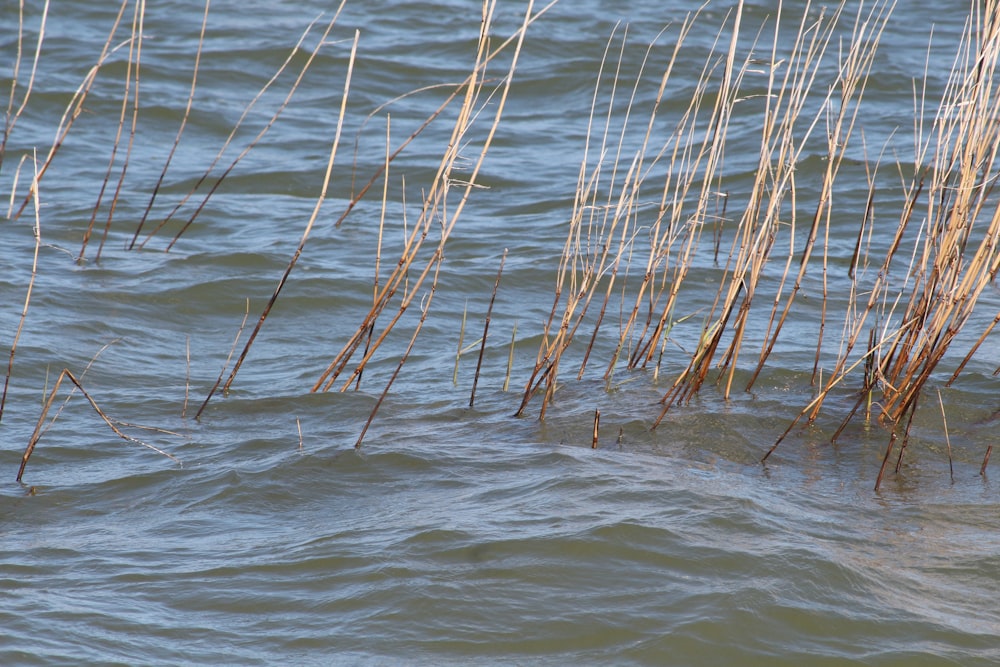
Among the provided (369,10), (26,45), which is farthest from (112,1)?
(369,10)

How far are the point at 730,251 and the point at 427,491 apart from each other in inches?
67.2

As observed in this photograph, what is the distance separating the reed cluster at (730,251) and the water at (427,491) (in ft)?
0.34

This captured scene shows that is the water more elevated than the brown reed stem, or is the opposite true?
the brown reed stem

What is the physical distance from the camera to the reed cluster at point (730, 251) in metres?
3.35

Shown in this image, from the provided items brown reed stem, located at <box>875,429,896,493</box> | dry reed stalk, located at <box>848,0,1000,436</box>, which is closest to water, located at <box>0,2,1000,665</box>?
brown reed stem, located at <box>875,429,896,493</box>

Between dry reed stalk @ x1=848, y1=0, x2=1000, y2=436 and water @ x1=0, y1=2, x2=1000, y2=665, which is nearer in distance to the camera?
water @ x1=0, y1=2, x2=1000, y2=665

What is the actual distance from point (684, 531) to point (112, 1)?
31.3 feet

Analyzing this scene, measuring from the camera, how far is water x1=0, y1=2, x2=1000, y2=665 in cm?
245

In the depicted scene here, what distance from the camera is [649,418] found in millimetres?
3695

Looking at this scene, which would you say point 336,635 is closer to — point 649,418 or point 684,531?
point 684,531

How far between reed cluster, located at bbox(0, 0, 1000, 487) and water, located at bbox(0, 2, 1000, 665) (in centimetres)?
10

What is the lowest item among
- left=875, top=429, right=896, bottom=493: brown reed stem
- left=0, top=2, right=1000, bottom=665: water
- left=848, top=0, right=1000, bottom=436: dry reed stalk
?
left=0, top=2, right=1000, bottom=665: water

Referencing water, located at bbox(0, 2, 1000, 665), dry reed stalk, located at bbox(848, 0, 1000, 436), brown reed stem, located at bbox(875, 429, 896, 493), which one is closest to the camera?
water, located at bbox(0, 2, 1000, 665)

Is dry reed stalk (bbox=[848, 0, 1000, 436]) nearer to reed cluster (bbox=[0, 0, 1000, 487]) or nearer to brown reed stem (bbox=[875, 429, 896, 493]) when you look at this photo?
reed cluster (bbox=[0, 0, 1000, 487])
